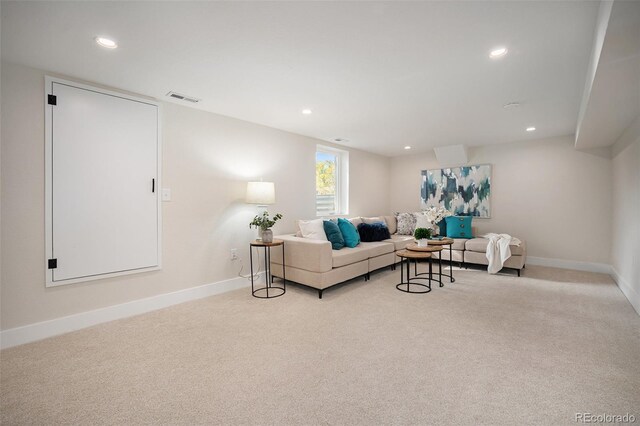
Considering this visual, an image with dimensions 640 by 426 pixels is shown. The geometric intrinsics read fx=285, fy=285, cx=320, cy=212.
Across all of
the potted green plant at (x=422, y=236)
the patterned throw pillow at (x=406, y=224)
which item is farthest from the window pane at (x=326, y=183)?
the potted green plant at (x=422, y=236)

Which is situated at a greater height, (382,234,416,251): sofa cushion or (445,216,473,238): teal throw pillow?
(445,216,473,238): teal throw pillow

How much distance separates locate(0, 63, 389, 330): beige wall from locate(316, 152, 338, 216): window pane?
0.35m

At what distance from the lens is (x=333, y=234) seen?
4.13 metres

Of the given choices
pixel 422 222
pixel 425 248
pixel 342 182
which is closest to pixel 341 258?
pixel 425 248

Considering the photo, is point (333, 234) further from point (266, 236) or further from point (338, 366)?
point (338, 366)

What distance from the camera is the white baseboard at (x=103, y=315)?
7.85 feet

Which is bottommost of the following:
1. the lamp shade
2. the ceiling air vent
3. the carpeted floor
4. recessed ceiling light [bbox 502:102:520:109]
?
the carpeted floor

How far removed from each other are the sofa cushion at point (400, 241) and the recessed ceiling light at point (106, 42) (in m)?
4.33

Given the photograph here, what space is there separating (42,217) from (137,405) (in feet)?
6.47

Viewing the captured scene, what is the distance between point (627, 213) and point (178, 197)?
560cm

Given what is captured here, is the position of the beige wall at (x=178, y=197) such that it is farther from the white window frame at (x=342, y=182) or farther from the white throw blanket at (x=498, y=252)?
the white throw blanket at (x=498, y=252)

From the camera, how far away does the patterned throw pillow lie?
233 inches

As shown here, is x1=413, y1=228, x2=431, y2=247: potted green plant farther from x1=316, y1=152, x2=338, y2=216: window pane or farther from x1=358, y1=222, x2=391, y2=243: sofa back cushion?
x1=316, y1=152, x2=338, y2=216: window pane

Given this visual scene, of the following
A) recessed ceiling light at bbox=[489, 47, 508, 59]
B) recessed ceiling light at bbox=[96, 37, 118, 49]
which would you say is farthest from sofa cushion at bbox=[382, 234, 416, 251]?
recessed ceiling light at bbox=[96, 37, 118, 49]
